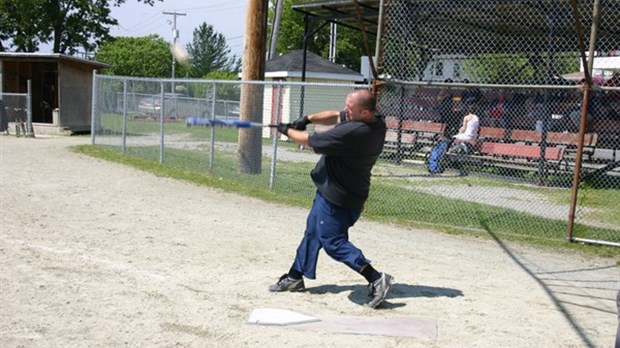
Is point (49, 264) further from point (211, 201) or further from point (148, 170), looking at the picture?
point (148, 170)

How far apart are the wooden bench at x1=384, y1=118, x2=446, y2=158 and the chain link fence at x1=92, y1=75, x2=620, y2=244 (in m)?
0.05

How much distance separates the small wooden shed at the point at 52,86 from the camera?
952 inches

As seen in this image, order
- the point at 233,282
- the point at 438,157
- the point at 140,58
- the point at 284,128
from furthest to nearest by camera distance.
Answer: the point at 140,58, the point at 438,157, the point at 233,282, the point at 284,128

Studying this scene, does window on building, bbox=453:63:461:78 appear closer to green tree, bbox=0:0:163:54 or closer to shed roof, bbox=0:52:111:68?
shed roof, bbox=0:52:111:68

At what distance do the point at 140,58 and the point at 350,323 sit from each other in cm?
5999

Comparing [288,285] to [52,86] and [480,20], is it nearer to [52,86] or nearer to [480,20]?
[480,20]

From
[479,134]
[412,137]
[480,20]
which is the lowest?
[412,137]

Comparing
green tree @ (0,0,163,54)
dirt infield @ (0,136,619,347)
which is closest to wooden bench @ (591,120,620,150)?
dirt infield @ (0,136,619,347)

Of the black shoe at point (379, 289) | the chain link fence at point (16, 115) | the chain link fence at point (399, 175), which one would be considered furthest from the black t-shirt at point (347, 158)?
the chain link fence at point (16, 115)

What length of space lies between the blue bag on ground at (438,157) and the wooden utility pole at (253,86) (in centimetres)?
441

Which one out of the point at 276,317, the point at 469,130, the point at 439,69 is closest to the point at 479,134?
the point at 469,130

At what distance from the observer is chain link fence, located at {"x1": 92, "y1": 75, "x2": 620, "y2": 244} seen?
9703mm

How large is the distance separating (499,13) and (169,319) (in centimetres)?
1428

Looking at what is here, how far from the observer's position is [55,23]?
36719 millimetres
